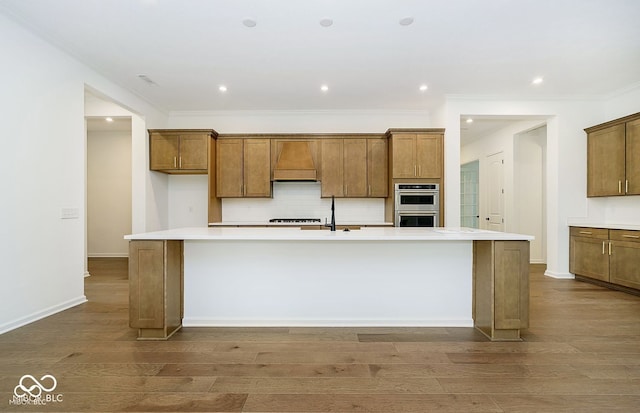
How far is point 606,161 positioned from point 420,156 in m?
2.54

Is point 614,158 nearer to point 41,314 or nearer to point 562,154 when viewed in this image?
point 562,154

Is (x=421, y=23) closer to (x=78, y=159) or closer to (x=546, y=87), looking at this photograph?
(x=546, y=87)

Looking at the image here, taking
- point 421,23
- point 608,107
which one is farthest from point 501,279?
point 608,107

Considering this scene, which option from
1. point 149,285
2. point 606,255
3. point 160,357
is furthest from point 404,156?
point 160,357

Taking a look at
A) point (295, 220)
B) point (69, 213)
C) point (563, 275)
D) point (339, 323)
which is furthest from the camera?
point (295, 220)

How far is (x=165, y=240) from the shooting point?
265cm

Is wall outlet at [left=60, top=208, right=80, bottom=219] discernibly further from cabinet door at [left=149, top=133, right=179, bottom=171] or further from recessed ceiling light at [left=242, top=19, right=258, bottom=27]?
recessed ceiling light at [left=242, top=19, right=258, bottom=27]

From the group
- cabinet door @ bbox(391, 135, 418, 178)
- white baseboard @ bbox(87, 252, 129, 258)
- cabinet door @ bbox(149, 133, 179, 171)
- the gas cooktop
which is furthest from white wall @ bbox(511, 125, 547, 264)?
white baseboard @ bbox(87, 252, 129, 258)

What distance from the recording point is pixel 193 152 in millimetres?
5344

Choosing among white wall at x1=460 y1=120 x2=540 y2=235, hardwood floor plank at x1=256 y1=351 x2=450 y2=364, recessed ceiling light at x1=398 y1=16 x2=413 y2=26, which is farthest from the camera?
white wall at x1=460 y1=120 x2=540 y2=235

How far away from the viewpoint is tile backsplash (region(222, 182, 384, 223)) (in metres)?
5.87

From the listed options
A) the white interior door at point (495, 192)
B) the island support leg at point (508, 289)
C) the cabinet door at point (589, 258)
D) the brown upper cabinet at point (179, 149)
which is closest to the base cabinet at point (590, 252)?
the cabinet door at point (589, 258)

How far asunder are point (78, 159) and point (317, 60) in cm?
299

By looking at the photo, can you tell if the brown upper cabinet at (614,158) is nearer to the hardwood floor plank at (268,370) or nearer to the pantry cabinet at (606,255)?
the pantry cabinet at (606,255)
